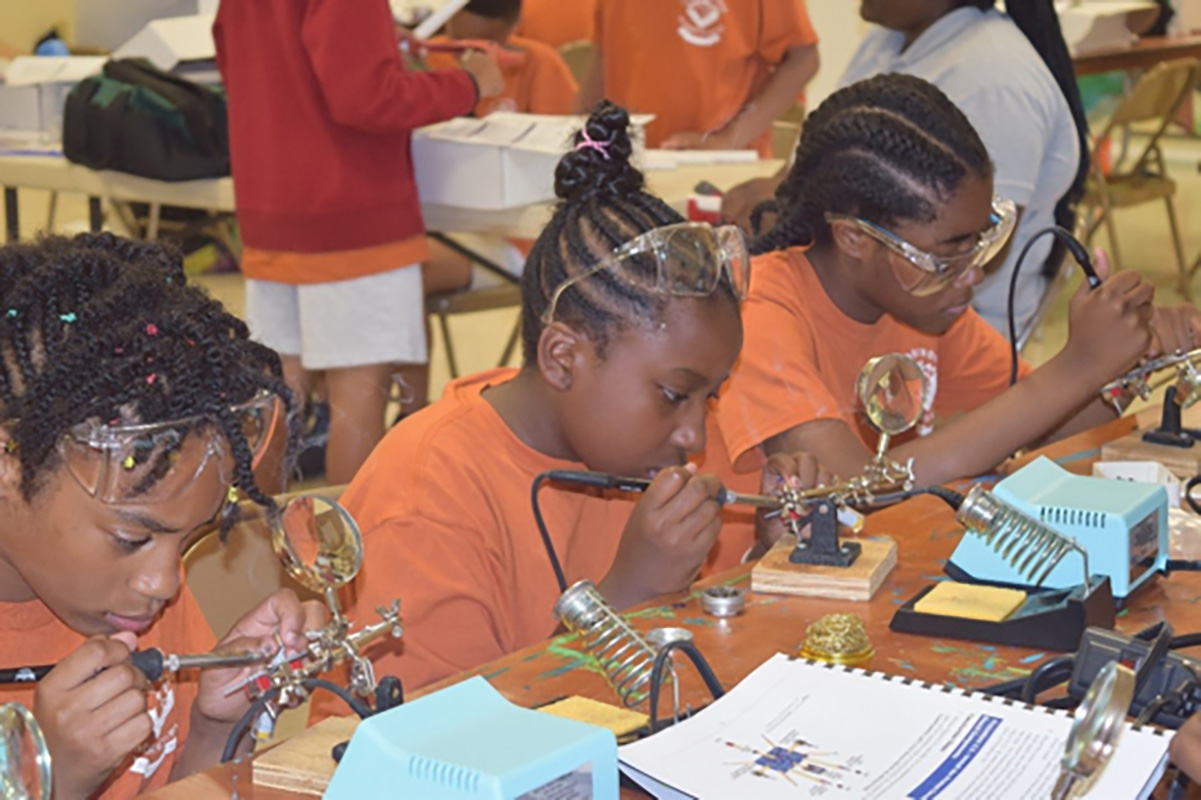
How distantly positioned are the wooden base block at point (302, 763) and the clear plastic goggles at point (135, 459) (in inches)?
9.8

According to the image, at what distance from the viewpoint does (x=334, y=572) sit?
1.26 m

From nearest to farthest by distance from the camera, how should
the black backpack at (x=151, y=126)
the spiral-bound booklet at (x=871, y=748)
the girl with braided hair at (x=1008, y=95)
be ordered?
the spiral-bound booklet at (x=871, y=748) < the girl with braided hair at (x=1008, y=95) < the black backpack at (x=151, y=126)

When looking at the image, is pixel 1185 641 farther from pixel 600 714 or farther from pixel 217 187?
pixel 217 187

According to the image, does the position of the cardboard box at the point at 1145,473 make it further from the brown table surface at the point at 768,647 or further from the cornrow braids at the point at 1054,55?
the cornrow braids at the point at 1054,55

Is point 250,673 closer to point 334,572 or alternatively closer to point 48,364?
point 334,572

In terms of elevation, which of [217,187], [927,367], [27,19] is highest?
[927,367]

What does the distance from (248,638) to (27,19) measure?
19.8 ft

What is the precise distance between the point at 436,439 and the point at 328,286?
4.68ft

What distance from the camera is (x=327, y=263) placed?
306 cm

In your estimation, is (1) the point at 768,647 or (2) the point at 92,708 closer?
(2) the point at 92,708

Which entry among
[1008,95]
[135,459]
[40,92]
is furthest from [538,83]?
[135,459]

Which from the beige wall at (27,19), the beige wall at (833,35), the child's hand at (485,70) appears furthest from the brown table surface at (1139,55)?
Answer: the beige wall at (27,19)

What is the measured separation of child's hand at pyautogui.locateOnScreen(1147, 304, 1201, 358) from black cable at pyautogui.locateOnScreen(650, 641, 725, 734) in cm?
129

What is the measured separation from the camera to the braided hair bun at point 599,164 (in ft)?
6.06
